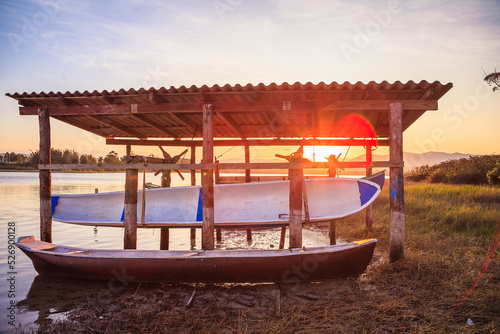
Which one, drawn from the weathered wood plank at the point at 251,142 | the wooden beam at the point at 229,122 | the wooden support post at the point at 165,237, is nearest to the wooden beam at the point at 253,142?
the weathered wood plank at the point at 251,142

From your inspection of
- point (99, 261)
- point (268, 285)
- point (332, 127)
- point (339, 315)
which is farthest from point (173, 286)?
point (332, 127)

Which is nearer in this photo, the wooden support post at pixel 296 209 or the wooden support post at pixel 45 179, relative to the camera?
the wooden support post at pixel 296 209

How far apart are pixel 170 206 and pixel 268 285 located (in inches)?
153

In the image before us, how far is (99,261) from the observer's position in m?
5.85

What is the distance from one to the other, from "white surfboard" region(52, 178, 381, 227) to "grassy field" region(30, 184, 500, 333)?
166cm

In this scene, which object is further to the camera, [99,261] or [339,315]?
[99,261]

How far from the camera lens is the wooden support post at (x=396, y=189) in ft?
20.3

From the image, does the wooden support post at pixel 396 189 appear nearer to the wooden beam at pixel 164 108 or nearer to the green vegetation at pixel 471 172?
Answer: the wooden beam at pixel 164 108

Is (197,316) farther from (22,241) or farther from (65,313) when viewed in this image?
(22,241)

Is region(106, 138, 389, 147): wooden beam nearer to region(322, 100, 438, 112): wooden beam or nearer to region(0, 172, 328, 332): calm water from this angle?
region(0, 172, 328, 332): calm water

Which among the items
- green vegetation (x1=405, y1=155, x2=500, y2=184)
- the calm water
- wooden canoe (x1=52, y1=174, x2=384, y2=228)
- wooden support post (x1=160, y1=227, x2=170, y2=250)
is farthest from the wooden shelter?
green vegetation (x1=405, y1=155, x2=500, y2=184)

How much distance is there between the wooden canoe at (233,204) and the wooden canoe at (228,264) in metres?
1.71

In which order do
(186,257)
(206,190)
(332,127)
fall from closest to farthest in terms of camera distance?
(186,257), (206,190), (332,127)

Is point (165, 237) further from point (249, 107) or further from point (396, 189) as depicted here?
point (396, 189)
